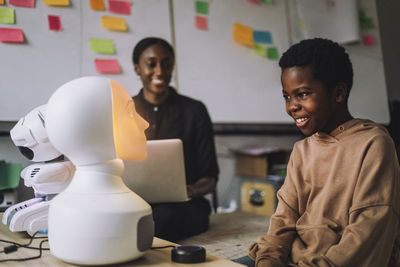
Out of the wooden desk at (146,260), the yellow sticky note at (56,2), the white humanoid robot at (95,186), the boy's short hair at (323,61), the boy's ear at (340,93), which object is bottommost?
the wooden desk at (146,260)

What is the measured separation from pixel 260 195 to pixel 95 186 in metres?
1.90

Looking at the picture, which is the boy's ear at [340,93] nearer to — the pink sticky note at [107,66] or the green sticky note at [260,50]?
the pink sticky note at [107,66]

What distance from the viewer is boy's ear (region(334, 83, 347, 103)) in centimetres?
92

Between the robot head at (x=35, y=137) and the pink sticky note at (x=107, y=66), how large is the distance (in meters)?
1.00

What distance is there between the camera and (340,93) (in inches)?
36.3

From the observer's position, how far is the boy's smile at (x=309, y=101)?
0.90 meters

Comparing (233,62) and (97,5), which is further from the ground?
(97,5)

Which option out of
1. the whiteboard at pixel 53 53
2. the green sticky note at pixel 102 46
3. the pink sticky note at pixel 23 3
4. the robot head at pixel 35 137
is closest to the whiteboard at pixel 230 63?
the whiteboard at pixel 53 53

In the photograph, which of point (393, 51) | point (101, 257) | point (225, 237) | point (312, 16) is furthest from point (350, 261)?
point (393, 51)

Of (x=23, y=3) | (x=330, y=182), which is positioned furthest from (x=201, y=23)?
(x=330, y=182)

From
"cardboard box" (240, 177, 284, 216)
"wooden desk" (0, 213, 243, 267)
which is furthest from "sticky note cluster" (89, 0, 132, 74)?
"wooden desk" (0, 213, 243, 267)

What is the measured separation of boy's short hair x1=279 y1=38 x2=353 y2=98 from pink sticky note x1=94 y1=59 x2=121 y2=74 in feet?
4.26

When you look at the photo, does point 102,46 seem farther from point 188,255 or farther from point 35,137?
point 188,255

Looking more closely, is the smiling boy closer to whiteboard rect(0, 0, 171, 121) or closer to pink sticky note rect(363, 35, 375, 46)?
whiteboard rect(0, 0, 171, 121)
